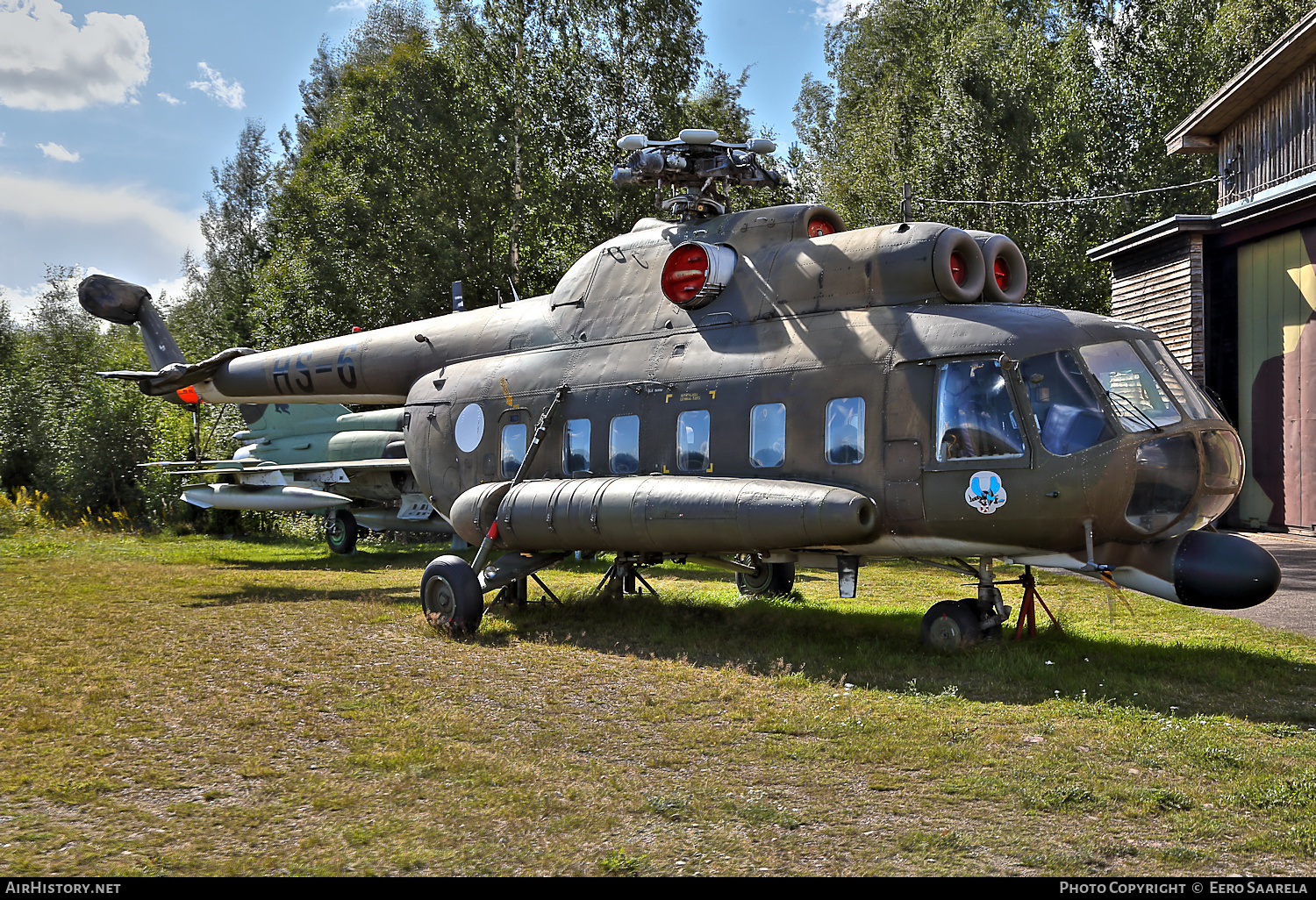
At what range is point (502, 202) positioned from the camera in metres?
29.0

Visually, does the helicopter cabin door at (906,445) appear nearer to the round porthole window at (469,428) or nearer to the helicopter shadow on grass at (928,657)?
the helicopter shadow on grass at (928,657)

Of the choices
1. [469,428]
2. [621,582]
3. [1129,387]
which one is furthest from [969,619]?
[469,428]

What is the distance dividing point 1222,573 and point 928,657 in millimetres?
2439

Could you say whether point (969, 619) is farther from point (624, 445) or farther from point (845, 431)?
point (624, 445)

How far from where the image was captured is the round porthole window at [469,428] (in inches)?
464

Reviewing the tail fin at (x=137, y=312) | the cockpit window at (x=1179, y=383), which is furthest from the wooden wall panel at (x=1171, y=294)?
the tail fin at (x=137, y=312)

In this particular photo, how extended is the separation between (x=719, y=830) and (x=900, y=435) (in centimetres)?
465

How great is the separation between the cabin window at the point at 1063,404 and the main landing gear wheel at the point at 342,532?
15.8 metres

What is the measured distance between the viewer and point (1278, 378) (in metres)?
19.0

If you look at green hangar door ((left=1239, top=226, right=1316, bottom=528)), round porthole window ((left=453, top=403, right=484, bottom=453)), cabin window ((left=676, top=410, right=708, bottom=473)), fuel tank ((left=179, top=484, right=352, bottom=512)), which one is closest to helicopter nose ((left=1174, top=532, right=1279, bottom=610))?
cabin window ((left=676, top=410, right=708, bottom=473))

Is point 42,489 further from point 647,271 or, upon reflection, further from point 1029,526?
point 1029,526

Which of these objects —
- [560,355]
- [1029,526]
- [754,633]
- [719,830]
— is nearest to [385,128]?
[560,355]

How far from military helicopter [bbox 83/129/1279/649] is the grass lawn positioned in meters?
1.00

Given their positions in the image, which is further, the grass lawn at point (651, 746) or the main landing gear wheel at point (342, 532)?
the main landing gear wheel at point (342, 532)
